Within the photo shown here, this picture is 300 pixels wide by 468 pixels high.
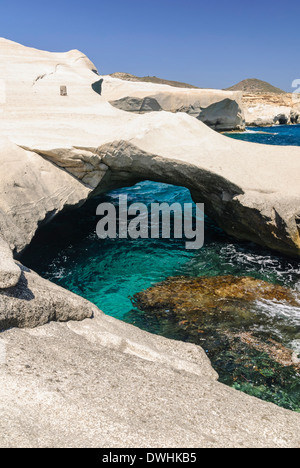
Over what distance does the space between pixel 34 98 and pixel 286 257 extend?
23.8ft

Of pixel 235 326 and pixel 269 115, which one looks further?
pixel 269 115

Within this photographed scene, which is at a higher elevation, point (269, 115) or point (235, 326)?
point (269, 115)

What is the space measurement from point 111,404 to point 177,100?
104 feet

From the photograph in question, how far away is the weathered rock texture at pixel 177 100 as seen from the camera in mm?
29891

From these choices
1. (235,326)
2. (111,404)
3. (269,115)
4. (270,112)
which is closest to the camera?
(111,404)

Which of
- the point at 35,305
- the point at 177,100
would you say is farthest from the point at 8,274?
the point at 177,100

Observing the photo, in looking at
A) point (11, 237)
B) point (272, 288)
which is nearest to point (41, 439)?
point (11, 237)

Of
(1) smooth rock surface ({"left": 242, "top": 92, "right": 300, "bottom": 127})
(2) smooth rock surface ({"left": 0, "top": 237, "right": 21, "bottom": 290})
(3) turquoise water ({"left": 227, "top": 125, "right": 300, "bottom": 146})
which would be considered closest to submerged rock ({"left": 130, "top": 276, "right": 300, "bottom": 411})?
(2) smooth rock surface ({"left": 0, "top": 237, "right": 21, "bottom": 290})

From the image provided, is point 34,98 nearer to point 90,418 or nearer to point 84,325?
point 84,325

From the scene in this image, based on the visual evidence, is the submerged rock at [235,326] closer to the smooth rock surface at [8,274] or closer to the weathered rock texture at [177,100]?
the smooth rock surface at [8,274]

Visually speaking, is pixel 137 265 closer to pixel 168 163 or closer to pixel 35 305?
pixel 168 163

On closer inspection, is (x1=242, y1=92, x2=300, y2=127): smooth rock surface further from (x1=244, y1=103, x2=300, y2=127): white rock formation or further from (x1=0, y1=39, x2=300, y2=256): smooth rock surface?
(x1=0, y1=39, x2=300, y2=256): smooth rock surface

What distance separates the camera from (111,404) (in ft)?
9.01

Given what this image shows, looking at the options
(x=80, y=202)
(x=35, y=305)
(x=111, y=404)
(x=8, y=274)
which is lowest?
(x=111, y=404)
